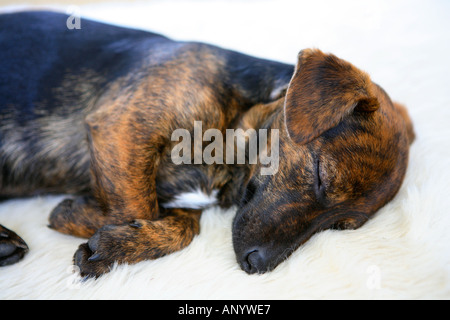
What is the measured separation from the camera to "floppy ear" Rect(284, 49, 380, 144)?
63.9 inches

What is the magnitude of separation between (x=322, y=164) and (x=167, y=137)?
0.82 metres

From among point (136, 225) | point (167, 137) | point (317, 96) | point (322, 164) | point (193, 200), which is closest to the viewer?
point (317, 96)

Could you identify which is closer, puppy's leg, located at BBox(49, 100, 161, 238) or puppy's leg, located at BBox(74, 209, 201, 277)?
puppy's leg, located at BBox(74, 209, 201, 277)

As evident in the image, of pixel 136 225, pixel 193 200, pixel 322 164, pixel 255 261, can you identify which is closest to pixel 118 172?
pixel 136 225

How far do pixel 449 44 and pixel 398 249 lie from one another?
7.02 feet

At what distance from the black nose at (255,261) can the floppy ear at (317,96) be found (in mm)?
535

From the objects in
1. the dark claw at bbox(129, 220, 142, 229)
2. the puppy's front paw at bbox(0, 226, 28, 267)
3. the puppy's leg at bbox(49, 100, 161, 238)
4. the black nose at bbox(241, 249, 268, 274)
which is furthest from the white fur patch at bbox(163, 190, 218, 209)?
the puppy's front paw at bbox(0, 226, 28, 267)

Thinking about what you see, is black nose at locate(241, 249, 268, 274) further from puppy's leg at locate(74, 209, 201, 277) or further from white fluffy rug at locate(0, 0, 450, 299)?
puppy's leg at locate(74, 209, 201, 277)

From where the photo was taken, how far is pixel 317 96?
5.37 feet

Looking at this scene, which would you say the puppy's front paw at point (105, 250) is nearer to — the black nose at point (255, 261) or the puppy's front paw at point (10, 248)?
the puppy's front paw at point (10, 248)

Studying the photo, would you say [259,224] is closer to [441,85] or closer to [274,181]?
[274,181]

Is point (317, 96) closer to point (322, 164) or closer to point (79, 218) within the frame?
point (322, 164)

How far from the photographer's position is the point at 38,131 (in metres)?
2.26

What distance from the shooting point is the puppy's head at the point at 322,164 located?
1.64 metres
